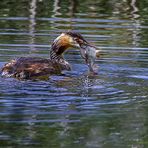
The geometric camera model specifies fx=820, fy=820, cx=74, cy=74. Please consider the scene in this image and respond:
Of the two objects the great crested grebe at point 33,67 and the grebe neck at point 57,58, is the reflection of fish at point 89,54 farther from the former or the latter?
the grebe neck at point 57,58

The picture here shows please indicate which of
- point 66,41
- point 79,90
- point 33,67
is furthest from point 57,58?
point 79,90

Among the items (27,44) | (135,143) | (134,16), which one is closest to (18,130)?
(135,143)

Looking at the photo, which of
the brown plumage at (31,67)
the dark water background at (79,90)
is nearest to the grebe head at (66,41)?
the brown plumage at (31,67)

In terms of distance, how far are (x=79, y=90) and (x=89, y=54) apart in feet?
6.70

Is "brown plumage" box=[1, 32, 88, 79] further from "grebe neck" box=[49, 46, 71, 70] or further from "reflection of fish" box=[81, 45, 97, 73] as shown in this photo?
"reflection of fish" box=[81, 45, 97, 73]

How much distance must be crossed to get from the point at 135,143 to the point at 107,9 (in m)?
10.3

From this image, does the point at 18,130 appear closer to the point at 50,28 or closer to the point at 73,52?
the point at 73,52

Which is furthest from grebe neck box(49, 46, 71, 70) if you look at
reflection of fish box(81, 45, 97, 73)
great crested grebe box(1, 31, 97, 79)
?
reflection of fish box(81, 45, 97, 73)

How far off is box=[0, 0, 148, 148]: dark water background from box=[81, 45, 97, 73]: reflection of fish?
175 mm

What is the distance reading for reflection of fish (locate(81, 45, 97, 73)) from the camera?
11.9m

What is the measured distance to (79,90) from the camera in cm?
1017

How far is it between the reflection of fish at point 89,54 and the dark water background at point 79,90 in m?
0.18

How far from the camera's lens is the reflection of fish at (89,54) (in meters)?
11.9

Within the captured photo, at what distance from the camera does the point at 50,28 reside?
15562mm
